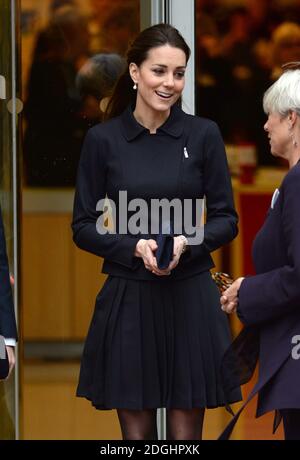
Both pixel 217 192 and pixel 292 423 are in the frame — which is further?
pixel 217 192

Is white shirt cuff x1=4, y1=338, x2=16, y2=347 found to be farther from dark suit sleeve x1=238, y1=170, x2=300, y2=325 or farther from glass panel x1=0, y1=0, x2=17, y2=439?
glass panel x1=0, y1=0, x2=17, y2=439

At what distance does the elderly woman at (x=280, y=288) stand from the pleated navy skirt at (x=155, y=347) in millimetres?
389

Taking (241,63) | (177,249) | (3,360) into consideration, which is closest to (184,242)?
(177,249)

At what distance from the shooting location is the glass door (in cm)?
515

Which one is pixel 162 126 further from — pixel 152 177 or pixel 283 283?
pixel 283 283

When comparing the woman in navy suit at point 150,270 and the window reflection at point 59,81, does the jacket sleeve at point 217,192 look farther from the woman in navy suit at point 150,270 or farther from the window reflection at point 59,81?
the window reflection at point 59,81

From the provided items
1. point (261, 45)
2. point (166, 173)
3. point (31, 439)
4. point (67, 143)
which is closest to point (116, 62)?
point (67, 143)

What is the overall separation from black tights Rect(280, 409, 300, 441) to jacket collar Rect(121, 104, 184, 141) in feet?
3.46

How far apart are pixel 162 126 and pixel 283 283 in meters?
0.89

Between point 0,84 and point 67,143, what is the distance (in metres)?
0.37

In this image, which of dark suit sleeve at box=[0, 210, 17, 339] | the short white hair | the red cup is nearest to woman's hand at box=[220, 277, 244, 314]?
the short white hair

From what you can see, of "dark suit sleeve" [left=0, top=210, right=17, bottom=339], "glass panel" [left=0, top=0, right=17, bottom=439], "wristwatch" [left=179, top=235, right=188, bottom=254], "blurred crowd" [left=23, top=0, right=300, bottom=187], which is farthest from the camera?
"blurred crowd" [left=23, top=0, right=300, bottom=187]

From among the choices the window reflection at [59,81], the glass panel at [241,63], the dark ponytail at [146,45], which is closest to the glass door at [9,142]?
the window reflection at [59,81]

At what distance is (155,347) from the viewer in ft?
13.9
